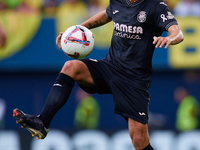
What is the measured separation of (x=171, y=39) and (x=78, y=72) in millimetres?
1206

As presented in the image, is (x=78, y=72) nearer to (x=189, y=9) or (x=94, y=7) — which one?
(x=94, y=7)

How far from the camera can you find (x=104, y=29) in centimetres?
1179

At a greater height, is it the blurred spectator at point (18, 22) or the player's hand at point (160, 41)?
the player's hand at point (160, 41)

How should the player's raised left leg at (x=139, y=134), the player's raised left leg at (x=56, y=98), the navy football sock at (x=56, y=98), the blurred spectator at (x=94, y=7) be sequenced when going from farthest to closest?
the blurred spectator at (x=94, y=7), the player's raised left leg at (x=139, y=134), the navy football sock at (x=56, y=98), the player's raised left leg at (x=56, y=98)

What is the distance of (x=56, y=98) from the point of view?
15.1 ft

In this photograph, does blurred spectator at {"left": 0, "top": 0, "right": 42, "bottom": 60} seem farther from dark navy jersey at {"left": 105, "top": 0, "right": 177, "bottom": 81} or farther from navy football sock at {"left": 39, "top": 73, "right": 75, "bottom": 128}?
navy football sock at {"left": 39, "top": 73, "right": 75, "bottom": 128}

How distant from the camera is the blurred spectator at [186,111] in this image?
12.0 m

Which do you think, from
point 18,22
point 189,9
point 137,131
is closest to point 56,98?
point 137,131

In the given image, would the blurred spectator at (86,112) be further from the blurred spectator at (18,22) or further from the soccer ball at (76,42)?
the soccer ball at (76,42)

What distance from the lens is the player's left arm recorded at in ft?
13.3

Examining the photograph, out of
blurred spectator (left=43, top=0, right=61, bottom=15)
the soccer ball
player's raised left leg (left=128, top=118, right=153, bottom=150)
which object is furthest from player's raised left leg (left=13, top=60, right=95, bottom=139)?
blurred spectator (left=43, top=0, right=61, bottom=15)

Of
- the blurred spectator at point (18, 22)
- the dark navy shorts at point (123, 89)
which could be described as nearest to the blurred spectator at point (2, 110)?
the blurred spectator at point (18, 22)

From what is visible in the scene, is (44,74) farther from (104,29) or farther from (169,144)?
(169,144)

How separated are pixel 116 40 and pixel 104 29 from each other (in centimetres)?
671
